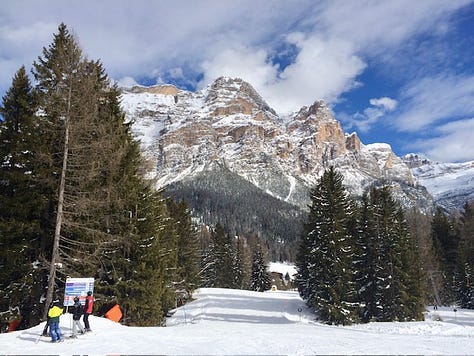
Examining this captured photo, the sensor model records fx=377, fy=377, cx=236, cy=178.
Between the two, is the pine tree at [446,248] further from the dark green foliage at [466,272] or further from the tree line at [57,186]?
the tree line at [57,186]

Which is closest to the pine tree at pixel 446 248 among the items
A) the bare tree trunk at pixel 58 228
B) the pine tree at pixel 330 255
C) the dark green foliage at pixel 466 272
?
the dark green foliage at pixel 466 272

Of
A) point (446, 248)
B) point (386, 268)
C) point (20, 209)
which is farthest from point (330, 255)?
point (446, 248)

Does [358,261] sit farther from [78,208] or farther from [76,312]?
[76,312]

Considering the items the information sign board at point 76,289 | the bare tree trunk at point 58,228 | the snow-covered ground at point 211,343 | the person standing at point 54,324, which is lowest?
the snow-covered ground at point 211,343

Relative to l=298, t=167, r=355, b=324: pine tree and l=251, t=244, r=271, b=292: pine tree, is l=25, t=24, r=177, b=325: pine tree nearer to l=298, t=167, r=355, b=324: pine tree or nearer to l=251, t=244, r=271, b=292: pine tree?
l=298, t=167, r=355, b=324: pine tree

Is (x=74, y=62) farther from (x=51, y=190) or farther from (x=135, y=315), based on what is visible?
(x=135, y=315)

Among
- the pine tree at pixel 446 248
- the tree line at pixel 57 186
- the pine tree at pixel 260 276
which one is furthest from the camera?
the pine tree at pixel 260 276

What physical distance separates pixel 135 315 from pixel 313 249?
14984 mm

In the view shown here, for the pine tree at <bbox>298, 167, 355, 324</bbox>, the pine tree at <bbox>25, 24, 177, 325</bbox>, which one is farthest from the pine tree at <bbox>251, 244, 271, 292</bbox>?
the pine tree at <bbox>25, 24, 177, 325</bbox>

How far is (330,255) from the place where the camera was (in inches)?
1112

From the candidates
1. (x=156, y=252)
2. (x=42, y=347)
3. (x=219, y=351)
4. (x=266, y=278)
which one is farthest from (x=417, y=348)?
(x=266, y=278)

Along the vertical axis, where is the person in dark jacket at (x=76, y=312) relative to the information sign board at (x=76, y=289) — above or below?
below

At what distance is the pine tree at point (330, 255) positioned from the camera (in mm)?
26906

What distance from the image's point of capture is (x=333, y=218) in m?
29.0
